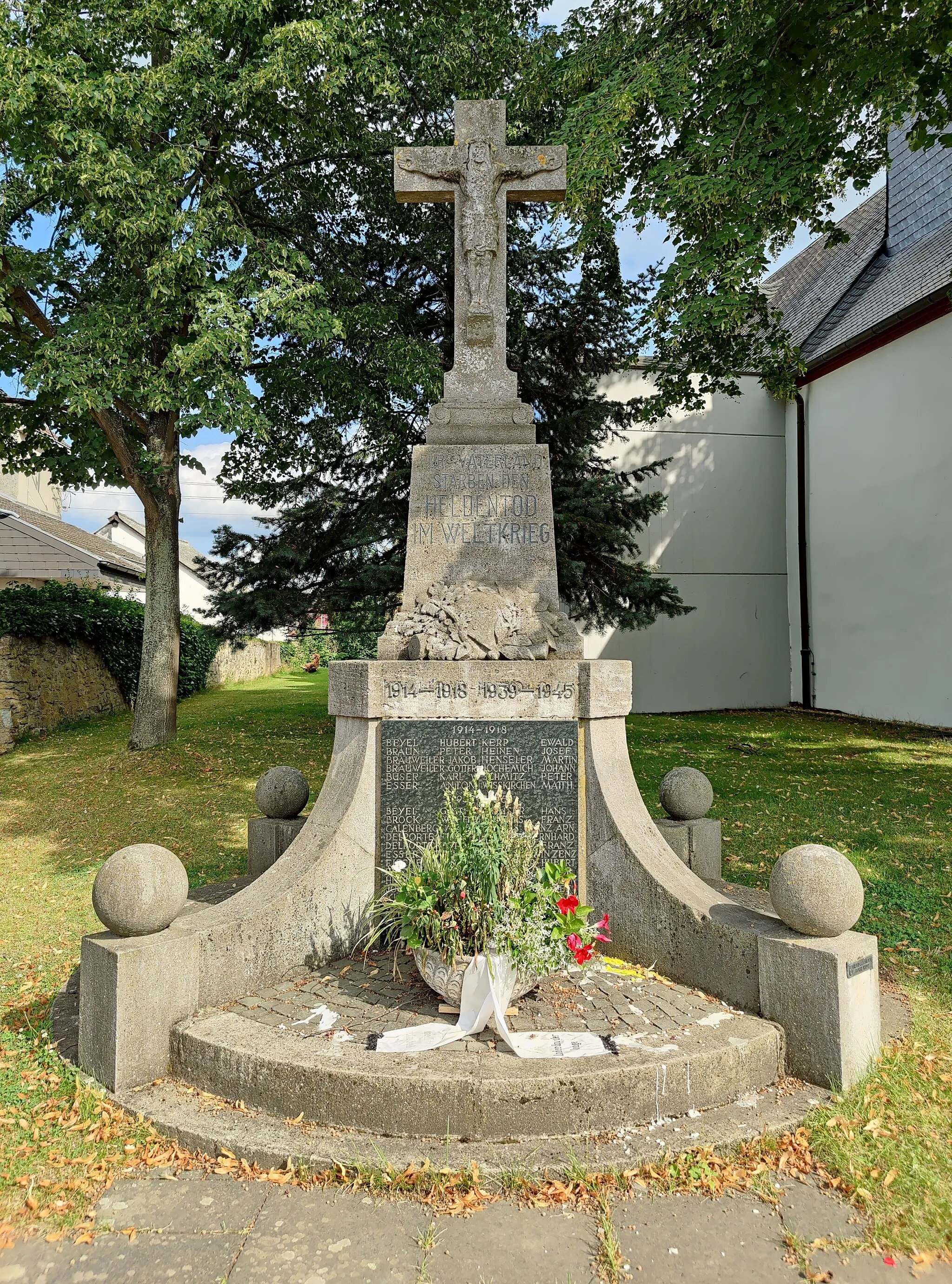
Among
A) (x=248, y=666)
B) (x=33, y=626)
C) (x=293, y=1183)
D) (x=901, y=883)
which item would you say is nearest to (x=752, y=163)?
(x=901, y=883)

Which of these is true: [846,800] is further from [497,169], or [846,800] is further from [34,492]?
[34,492]

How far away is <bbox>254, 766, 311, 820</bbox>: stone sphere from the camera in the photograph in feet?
18.4

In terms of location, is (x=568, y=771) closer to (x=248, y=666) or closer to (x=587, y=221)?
(x=587, y=221)

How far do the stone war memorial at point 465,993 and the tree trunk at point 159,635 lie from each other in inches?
272

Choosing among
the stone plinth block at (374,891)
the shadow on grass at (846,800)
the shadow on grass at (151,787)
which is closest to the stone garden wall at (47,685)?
the shadow on grass at (151,787)

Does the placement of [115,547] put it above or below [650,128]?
below

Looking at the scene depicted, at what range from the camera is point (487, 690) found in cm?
439

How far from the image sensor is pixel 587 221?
33.6 feet

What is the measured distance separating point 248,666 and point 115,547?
23.9 feet

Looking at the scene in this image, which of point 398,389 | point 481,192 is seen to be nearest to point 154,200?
point 398,389

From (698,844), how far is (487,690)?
2.23 metres

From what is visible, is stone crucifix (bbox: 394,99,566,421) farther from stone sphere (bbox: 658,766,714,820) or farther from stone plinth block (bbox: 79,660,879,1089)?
stone sphere (bbox: 658,766,714,820)

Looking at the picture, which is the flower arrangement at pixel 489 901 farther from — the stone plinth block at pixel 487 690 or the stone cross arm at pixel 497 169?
the stone cross arm at pixel 497 169

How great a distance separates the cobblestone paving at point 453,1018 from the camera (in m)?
3.47
